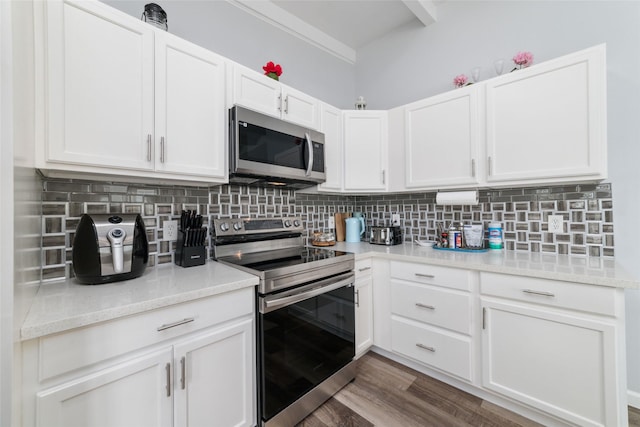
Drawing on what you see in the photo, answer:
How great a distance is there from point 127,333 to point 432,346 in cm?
178

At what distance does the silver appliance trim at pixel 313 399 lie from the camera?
1.37 meters

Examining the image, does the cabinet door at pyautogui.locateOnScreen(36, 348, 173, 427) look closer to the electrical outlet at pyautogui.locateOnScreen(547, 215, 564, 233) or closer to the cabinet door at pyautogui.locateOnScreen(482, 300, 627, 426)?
the cabinet door at pyautogui.locateOnScreen(482, 300, 627, 426)

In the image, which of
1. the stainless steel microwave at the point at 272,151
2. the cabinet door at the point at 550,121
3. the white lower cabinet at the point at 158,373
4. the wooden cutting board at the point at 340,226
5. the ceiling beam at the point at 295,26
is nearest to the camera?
the white lower cabinet at the point at 158,373

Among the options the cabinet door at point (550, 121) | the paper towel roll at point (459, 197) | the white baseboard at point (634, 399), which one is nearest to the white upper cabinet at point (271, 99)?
the paper towel roll at point (459, 197)

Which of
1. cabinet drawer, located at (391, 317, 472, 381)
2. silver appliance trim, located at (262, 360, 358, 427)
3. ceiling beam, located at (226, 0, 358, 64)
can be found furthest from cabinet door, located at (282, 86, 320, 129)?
silver appliance trim, located at (262, 360, 358, 427)

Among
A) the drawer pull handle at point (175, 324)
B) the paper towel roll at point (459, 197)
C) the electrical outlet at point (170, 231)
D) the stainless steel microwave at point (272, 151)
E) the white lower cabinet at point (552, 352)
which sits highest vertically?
the stainless steel microwave at point (272, 151)

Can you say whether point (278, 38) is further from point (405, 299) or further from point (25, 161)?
point (405, 299)

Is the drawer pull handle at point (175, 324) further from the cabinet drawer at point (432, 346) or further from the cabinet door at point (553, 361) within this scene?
the cabinet door at point (553, 361)

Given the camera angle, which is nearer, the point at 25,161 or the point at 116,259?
the point at 25,161

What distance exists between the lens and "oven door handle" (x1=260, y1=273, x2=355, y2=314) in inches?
51.8

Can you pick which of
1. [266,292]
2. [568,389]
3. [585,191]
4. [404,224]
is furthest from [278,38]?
[568,389]

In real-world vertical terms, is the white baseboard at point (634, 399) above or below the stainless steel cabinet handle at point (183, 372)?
below

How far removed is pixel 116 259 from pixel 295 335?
37.9 inches

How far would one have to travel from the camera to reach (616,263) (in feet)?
5.14
